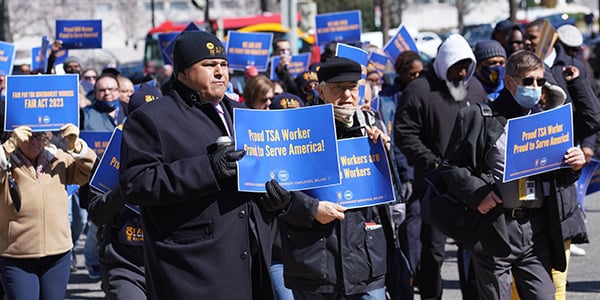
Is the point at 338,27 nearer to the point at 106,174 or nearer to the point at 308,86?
the point at 308,86

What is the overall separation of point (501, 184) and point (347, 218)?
981mm

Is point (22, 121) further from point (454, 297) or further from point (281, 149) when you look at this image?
point (454, 297)

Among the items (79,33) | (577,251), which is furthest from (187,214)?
(79,33)

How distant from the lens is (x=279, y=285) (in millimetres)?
7180

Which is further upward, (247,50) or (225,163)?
(225,163)

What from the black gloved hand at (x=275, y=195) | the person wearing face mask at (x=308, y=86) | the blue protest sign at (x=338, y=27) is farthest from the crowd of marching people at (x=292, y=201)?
the blue protest sign at (x=338, y=27)

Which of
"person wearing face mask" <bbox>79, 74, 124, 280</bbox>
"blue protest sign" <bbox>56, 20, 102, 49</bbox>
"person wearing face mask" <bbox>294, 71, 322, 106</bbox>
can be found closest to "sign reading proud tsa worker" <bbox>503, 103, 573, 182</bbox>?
"person wearing face mask" <bbox>294, 71, 322, 106</bbox>

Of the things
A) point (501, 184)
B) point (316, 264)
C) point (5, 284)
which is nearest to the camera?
point (316, 264)

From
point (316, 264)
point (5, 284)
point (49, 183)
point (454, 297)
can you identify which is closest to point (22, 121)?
point (49, 183)

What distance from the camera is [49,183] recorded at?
7336 mm

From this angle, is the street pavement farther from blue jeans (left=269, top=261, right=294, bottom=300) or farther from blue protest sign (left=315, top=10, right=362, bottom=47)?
blue protest sign (left=315, top=10, right=362, bottom=47)

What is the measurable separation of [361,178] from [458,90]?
2.78 metres

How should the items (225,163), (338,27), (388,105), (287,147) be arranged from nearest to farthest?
(225,163) < (287,147) < (388,105) < (338,27)

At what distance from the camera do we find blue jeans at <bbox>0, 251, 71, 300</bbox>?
707 centimetres
